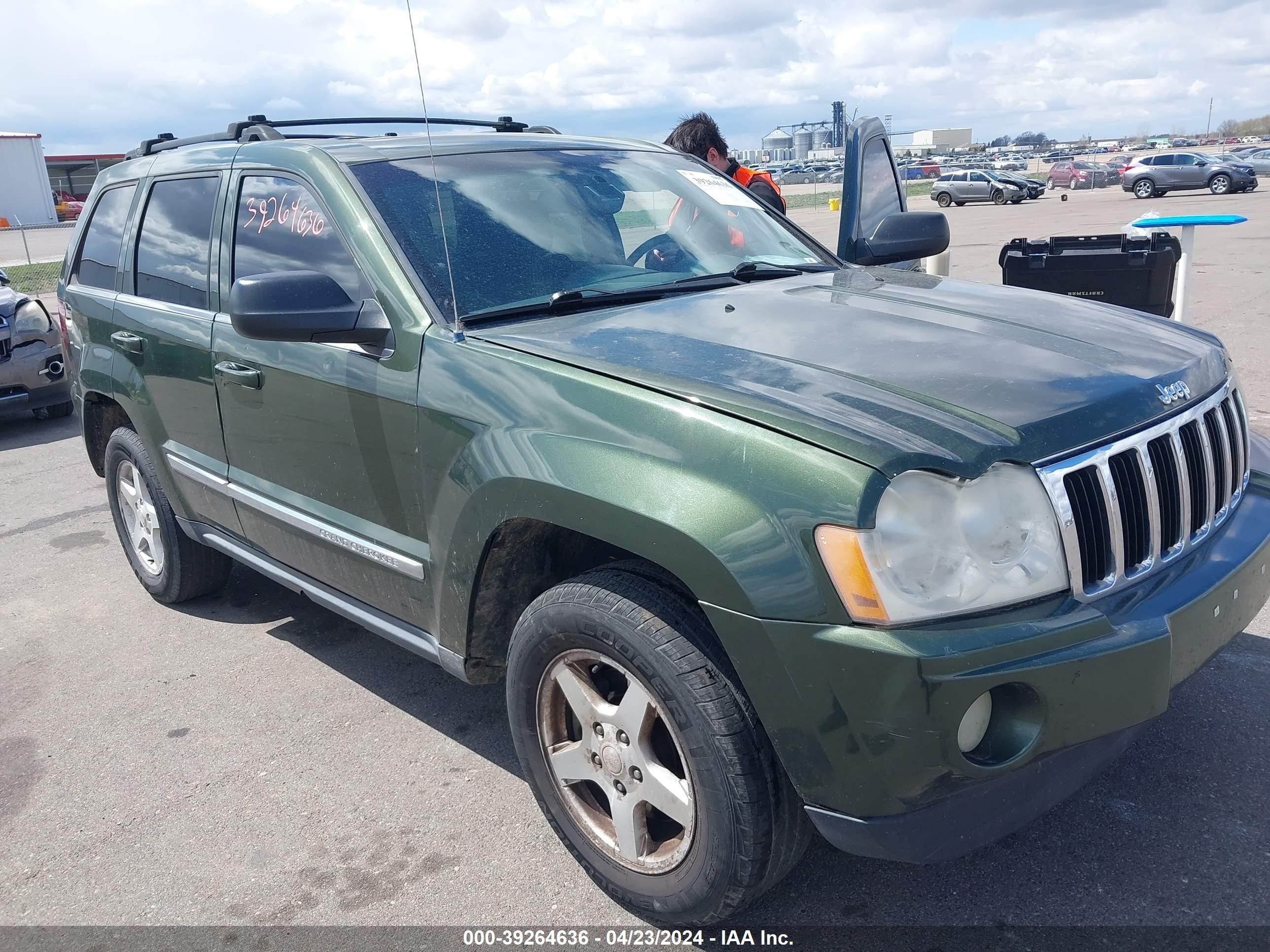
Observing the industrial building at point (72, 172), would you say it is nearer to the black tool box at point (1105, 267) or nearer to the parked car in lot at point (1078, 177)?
the parked car in lot at point (1078, 177)

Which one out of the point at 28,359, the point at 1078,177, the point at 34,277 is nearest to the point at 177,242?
the point at 28,359

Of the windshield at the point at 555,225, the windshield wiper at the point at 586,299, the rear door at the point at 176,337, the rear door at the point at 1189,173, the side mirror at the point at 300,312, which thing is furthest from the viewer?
the rear door at the point at 1189,173

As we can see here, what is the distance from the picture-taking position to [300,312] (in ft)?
8.82

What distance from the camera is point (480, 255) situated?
2984 mm

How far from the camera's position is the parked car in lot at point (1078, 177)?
46812 millimetres

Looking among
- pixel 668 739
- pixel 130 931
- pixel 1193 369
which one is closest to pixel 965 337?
pixel 1193 369

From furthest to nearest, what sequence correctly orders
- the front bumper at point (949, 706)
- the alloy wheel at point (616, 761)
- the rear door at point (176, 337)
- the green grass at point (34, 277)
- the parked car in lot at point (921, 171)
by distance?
the parked car in lot at point (921, 171) < the green grass at point (34, 277) < the rear door at point (176, 337) < the alloy wheel at point (616, 761) < the front bumper at point (949, 706)

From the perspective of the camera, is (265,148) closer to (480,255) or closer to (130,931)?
(480,255)

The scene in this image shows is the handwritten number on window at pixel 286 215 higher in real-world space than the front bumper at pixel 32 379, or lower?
higher

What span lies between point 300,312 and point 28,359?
7121mm

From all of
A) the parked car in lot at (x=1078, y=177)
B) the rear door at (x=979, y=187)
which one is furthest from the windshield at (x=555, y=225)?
the parked car in lot at (x=1078, y=177)

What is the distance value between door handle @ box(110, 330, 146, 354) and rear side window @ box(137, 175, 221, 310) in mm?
164

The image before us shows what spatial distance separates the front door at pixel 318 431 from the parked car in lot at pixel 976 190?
4088 cm

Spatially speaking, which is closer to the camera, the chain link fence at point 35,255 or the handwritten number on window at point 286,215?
the handwritten number on window at point 286,215
